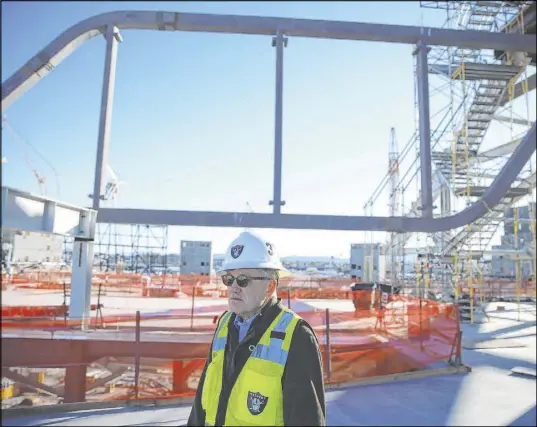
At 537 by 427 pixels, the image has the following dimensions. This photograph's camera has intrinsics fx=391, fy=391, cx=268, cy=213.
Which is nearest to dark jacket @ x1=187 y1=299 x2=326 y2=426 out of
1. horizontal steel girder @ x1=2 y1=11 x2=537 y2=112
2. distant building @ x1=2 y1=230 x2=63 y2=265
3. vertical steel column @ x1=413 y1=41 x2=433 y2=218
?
distant building @ x1=2 y1=230 x2=63 y2=265

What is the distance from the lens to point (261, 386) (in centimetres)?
206

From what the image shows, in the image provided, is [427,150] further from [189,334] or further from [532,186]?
[189,334]

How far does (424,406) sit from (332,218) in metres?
5.04

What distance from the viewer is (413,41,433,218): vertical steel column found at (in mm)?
11117

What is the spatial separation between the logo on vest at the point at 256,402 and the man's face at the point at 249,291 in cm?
55

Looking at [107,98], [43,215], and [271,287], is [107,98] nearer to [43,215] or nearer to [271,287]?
[43,215]

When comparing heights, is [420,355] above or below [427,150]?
below

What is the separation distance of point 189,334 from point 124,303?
7.21m

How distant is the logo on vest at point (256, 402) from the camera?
6.69 feet

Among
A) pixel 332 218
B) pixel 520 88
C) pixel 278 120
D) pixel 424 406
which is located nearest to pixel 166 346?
pixel 332 218

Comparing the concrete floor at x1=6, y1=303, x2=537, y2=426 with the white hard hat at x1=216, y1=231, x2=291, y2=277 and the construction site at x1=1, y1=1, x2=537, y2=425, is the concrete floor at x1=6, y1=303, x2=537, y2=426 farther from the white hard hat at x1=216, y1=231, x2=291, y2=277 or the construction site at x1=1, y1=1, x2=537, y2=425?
the white hard hat at x1=216, y1=231, x2=291, y2=277

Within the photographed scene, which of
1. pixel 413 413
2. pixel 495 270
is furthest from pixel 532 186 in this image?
pixel 495 270

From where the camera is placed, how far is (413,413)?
6.29m

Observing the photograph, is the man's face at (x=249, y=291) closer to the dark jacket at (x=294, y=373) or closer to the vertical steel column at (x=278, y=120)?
the dark jacket at (x=294, y=373)
